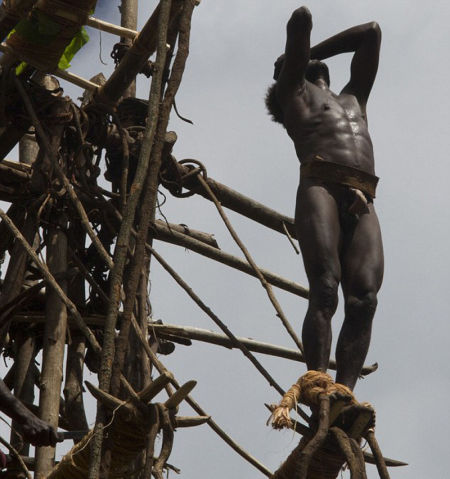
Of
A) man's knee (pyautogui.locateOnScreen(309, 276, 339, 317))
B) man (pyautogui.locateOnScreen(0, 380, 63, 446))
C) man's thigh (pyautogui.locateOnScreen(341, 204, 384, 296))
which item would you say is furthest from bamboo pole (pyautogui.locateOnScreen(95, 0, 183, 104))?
man (pyautogui.locateOnScreen(0, 380, 63, 446))

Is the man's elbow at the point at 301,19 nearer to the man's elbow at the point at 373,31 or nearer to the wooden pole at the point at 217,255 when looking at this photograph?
the man's elbow at the point at 373,31

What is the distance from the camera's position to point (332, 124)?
366 inches

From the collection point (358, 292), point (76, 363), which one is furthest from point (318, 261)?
point (76, 363)

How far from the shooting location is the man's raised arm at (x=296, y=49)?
922cm

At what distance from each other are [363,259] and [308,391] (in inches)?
45.2

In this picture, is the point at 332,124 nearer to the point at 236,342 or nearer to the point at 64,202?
the point at 236,342

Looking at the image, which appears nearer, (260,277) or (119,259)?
(119,259)

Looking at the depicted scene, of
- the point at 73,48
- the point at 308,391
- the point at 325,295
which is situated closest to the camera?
the point at 308,391

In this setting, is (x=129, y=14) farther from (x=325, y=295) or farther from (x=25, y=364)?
(x=325, y=295)

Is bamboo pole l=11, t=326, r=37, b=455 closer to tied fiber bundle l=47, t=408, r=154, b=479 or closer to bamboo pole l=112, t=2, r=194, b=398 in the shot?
tied fiber bundle l=47, t=408, r=154, b=479

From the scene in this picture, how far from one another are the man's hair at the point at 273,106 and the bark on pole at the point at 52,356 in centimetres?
187

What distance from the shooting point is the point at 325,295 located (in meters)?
8.54

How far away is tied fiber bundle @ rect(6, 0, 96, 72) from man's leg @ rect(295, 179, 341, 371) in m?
2.06

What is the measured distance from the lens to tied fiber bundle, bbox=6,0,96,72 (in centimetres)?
986
